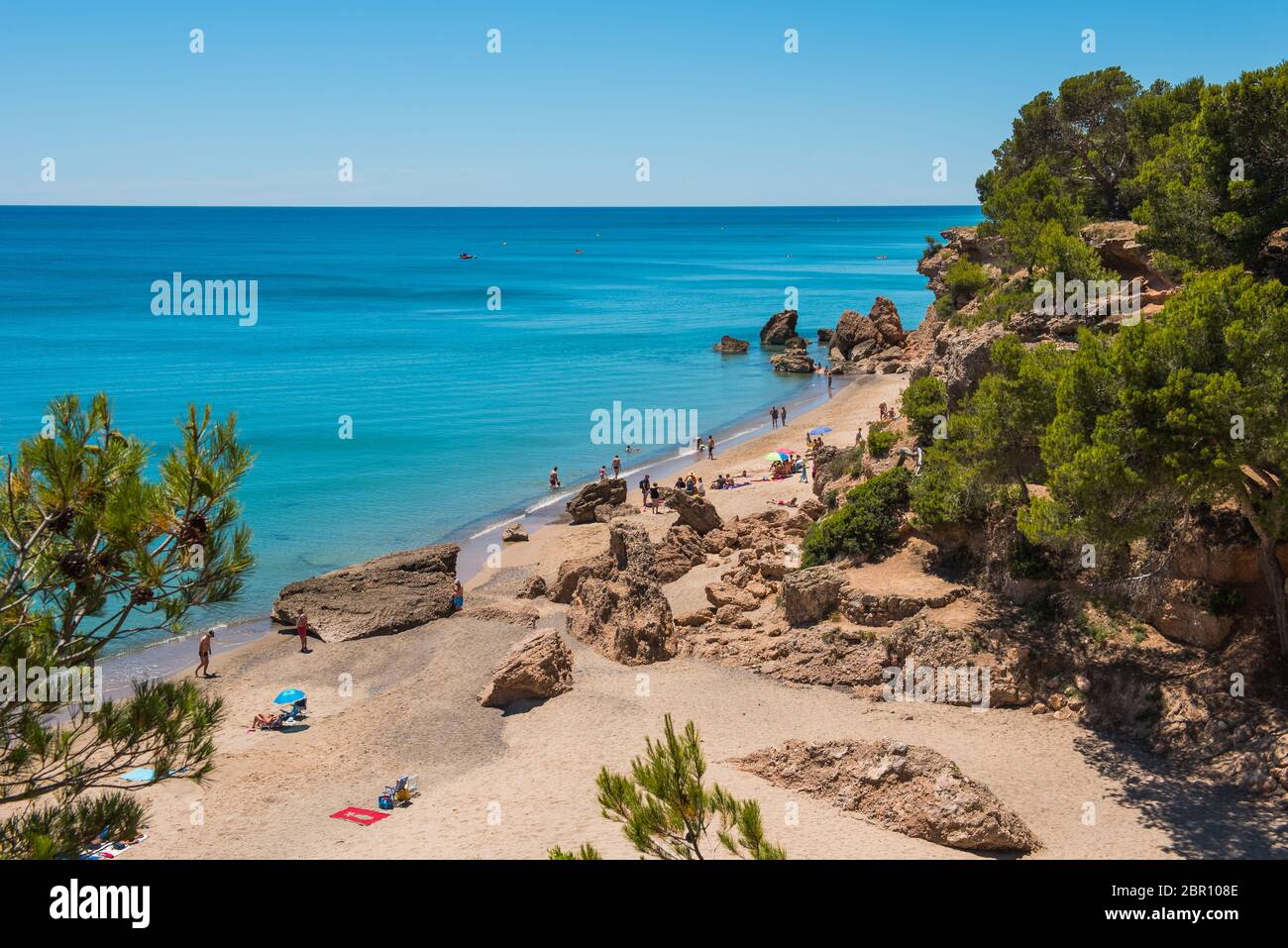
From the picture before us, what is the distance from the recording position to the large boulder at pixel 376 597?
26.0 metres

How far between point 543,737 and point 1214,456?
11.7m

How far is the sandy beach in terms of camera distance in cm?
1409

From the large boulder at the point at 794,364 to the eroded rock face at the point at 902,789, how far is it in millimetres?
55555

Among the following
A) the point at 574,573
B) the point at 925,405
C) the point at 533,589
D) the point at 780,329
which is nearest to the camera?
the point at 925,405

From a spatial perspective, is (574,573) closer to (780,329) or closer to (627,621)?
(627,621)

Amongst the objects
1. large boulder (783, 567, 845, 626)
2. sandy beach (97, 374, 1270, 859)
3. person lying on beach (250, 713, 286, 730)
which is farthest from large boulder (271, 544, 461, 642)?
large boulder (783, 567, 845, 626)

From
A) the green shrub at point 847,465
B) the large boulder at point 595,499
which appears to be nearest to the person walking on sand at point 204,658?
the large boulder at point 595,499

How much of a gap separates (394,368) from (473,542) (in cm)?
3912

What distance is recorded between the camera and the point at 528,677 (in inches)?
792

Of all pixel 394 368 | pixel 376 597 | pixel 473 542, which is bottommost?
pixel 473 542

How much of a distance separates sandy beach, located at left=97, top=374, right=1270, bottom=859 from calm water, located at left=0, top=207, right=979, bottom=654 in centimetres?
689

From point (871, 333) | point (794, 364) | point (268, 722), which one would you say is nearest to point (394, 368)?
point (794, 364)
